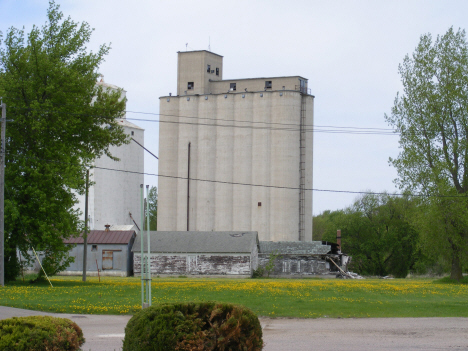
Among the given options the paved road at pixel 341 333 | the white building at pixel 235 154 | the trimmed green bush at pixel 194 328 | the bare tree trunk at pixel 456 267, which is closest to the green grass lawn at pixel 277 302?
the paved road at pixel 341 333

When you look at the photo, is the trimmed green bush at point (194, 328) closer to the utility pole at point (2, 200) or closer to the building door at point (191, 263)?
the utility pole at point (2, 200)

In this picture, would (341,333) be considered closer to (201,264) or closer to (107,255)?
(201,264)

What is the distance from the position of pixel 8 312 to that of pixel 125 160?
61557 millimetres

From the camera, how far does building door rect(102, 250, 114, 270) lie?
197ft

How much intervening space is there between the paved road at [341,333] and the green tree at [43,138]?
1345 centimetres

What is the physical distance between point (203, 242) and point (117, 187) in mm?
23705

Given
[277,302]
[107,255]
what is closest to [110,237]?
[107,255]

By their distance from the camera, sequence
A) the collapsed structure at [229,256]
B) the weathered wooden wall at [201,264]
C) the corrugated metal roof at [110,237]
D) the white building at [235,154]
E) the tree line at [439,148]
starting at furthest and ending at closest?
the white building at [235,154] < the corrugated metal roof at [110,237] < the collapsed structure at [229,256] < the weathered wooden wall at [201,264] < the tree line at [439,148]

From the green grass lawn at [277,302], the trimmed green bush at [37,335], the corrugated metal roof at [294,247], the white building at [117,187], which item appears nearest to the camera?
the trimmed green bush at [37,335]

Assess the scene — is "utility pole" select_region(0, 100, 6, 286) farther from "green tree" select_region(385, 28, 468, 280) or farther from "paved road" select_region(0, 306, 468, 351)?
"green tree" select_region(385, 28, 468, 280)

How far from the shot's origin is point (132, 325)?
360 inches

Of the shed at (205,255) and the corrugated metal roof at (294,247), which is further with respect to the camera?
the corrugated metal roof at (294,247)

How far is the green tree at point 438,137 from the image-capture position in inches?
1609

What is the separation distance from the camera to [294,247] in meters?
60.7
